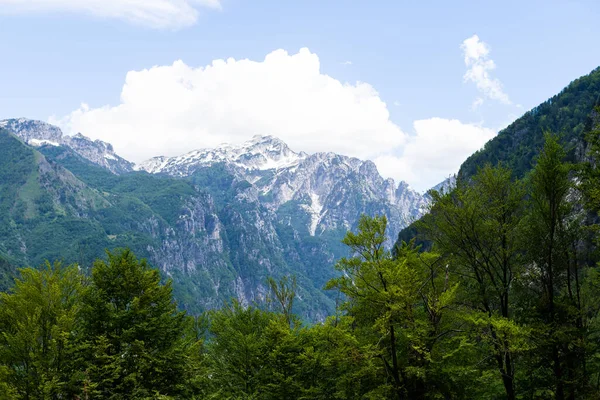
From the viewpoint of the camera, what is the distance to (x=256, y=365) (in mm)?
38812

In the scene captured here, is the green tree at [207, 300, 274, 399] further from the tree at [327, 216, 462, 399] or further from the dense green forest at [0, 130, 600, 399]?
the tree at [327, 216, 462, 399]

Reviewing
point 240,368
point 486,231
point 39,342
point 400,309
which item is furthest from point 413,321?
point 39,342

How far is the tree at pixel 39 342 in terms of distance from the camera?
29.7m

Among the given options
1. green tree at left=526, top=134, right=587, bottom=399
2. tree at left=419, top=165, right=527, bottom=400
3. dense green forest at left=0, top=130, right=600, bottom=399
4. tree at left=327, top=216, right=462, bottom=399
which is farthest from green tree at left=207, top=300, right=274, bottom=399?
green tree at left=526, top=134, right=587, bottom=399

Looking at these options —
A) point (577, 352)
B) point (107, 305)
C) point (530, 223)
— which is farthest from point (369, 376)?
point (107, 305)

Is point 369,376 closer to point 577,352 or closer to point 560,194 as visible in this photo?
point 577,352

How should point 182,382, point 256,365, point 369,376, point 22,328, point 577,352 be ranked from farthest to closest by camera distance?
point 256,365
point 182,382
point 369,376
point 22,328
point 577,352

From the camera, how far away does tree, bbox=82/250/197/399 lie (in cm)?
3215

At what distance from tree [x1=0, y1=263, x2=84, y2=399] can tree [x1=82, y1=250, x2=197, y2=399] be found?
147 cm

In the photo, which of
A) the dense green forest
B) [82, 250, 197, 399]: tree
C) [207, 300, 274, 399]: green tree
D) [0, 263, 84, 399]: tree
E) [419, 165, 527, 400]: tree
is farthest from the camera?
[207, 300, 274, 399]: green tree

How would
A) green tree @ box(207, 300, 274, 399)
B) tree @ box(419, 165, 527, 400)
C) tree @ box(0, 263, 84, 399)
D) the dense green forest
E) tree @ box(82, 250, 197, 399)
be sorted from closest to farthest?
the dense green forest → tree @ box(0, 263, 84, 399) → tree @ box(419, 165, 527, 400) → tree @ box(82, 250, 197, 399) → green tree @ box(207, 300, 274, 399)

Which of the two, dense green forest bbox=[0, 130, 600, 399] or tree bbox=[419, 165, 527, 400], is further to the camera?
tree bbox=[419, 165, 527, 400]

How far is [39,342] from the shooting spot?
105ft

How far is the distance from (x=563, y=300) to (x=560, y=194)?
718cm
